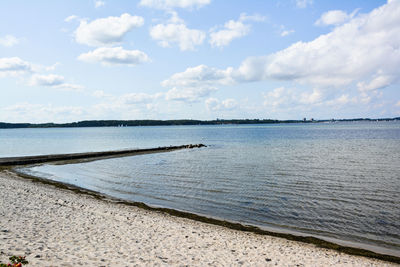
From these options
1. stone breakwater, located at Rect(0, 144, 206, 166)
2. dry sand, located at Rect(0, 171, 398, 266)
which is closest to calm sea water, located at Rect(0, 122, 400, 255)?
dry sand, located at Rect(0, 171, 398, 266)

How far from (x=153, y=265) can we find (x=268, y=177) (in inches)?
814

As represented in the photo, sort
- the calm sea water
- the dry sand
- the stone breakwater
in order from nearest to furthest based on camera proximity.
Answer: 1. the dry sand
2. the calm sea water
3. the stone breakwater

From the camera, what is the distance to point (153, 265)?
360 inches

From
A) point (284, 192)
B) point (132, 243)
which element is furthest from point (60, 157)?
point (132, 243)

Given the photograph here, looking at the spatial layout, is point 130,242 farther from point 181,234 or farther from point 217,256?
point 217,256

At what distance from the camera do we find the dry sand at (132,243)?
31.2 ft

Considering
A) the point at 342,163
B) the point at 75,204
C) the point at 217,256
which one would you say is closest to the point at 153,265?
the point at 217,256

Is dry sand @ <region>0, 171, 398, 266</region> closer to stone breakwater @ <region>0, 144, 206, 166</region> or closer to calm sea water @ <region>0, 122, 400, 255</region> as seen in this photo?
calm sea water @ <region>0, 122, 400, 255</region>

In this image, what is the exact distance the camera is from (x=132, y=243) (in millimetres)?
11211

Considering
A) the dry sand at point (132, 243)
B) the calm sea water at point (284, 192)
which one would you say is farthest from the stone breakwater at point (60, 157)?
the dry sand at point (132, 243)

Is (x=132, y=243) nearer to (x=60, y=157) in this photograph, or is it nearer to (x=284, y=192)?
(x=284, y=192)

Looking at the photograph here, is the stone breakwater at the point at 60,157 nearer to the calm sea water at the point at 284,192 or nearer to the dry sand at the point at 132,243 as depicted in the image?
the calm sea water at the point at 284,192

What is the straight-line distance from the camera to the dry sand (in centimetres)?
952

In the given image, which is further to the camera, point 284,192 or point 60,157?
point 60,157
